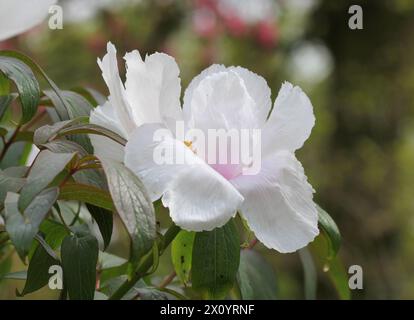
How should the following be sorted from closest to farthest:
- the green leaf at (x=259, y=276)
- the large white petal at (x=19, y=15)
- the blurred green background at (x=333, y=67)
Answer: the large white petal at (x=19, y=15) < the green leaf at (x=259, y=276) < the blurred green background at (x=333, y=67)

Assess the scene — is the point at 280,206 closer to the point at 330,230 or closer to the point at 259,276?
the point at 330,230

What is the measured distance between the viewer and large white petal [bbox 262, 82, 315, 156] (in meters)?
0.40

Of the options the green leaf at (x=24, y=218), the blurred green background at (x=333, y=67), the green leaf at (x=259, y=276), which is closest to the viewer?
the green leaf at (x=24, y=218)

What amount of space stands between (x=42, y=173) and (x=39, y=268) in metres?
0.11

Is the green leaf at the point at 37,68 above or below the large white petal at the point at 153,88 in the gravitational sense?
above

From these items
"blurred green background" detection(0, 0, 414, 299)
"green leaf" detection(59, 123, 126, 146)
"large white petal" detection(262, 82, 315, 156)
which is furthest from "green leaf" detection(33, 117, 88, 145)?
"blurred green background" detection(0, 0, 414, 299)

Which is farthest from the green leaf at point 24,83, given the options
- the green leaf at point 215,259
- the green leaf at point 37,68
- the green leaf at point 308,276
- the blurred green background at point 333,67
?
the blurred green background at point 333,67

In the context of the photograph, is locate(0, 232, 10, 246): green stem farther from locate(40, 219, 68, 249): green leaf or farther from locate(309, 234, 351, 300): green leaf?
locate(309, 234, 351, 300): green leaf

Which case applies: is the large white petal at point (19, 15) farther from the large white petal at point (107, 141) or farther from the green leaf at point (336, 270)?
the green leaf at point (336, 270)

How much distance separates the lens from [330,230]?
46 centimetres

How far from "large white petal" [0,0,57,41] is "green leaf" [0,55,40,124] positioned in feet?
0.06

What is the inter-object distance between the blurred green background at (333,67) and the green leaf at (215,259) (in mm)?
1947

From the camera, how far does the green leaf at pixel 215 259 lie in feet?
1.32
